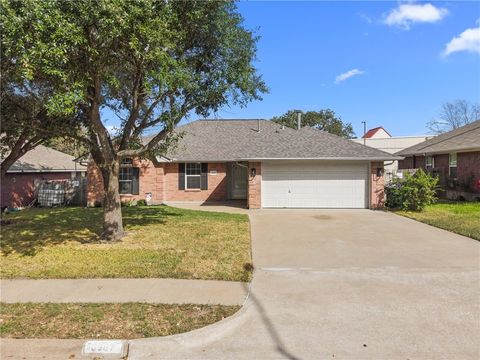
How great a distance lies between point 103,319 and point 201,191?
1686 centimetres

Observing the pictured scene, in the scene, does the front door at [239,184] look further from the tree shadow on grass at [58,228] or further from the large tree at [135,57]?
the large tree at [135,57]

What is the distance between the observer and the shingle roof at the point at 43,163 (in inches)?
912

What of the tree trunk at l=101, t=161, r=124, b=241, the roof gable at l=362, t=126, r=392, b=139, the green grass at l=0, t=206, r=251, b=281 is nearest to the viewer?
the green grass at l=0, t=206, r=251, b=281

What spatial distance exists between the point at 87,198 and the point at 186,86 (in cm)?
1514

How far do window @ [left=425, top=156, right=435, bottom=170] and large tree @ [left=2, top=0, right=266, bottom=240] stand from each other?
62.1 feet

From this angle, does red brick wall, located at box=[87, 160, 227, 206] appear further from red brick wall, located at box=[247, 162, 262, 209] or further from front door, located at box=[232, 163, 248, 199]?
red brick wall, located at box=[247, 162, 262, 209]

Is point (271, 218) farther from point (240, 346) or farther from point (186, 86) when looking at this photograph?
point (240, 346)

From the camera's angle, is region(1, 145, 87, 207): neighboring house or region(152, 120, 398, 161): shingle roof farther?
region(1, 145, 87, 207): neighboring house

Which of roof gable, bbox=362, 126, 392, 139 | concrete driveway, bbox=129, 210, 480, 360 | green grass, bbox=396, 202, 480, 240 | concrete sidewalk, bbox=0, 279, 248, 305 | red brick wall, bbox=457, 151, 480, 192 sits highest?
roof gable, bbox=362, 126, 392, 139

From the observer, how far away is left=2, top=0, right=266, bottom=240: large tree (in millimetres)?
6883

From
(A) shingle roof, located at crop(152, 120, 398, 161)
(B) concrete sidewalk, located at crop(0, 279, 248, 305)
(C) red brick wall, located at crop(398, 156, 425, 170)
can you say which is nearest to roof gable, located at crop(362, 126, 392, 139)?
(C) red brick wall, located at crop(398, 156, 425, 170)

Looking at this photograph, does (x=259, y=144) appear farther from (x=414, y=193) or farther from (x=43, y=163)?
(x=43, y=163)

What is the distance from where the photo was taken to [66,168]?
27.0 m

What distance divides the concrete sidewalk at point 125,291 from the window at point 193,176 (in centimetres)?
1507
